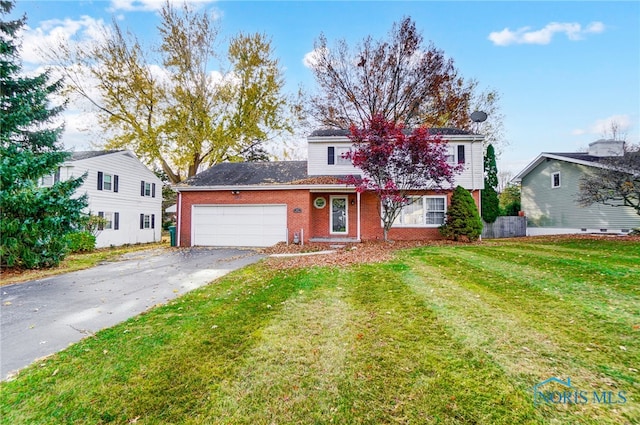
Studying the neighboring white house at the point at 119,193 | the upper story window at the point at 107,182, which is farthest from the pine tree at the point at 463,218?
the upper story window at the point at 107,182

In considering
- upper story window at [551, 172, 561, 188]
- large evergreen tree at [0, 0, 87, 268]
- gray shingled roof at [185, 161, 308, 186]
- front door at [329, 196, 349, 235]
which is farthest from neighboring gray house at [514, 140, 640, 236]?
large evergreen tree at [0, 0, 87, 268]

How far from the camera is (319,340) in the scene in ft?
11.1

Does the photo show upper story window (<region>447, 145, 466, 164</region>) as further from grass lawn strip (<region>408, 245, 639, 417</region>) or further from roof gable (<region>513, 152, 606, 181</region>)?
grass lawn strip (<region>408, 245, 639, 417</region>)

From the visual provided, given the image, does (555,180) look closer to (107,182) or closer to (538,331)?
(538,331)

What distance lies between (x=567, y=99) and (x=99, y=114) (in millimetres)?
28081

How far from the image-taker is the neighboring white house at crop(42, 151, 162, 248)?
16.5 meters

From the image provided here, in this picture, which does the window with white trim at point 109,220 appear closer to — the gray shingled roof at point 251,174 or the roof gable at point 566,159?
the gray shingled roof at point 251,174

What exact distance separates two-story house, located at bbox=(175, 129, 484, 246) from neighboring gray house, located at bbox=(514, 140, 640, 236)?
21.2ft

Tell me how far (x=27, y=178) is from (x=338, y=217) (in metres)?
11.4

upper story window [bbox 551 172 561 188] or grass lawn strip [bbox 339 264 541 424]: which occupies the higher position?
upper story window [bbox 551 172 561 188]

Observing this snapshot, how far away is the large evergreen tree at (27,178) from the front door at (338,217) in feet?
32.0

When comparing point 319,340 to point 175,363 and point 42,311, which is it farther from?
point 42,311

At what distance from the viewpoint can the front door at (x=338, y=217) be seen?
1468cm

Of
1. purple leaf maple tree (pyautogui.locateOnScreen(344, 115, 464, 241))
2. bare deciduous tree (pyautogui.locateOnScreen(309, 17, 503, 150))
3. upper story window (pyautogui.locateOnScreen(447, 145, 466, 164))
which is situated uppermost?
bare deciduous tree (pyautogui.locateOnScreen(309, 17, 503, 150))
